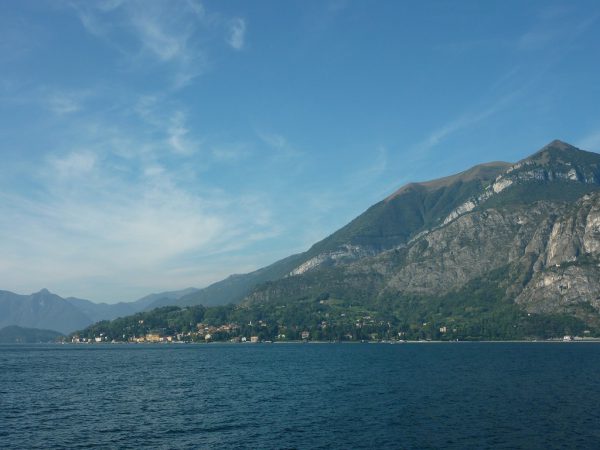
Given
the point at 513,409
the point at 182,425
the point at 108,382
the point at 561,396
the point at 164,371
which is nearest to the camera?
the point at 182,425

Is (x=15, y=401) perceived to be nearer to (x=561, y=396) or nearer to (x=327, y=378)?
(x=327, y=378)

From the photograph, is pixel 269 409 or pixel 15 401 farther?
pixel 15 401

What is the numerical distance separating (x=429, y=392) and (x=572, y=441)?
3987 centimetres

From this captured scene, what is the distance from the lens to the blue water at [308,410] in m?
61.8

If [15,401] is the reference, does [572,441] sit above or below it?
below

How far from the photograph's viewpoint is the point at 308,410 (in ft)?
268

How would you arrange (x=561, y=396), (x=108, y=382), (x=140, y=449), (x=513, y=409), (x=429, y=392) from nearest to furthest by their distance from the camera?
(x=140, y=449)
(x=513, y=409)
(x=561, y=396)
(x=429, y=392)
(x=108, y=382)

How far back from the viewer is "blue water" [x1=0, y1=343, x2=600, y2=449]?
61.8 metres

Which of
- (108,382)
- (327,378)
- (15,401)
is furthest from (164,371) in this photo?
(15,401)

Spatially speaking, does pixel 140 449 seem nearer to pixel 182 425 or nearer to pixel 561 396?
pixel 182 425

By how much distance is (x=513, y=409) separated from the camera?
7869 cm

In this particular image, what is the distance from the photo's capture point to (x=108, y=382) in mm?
120438

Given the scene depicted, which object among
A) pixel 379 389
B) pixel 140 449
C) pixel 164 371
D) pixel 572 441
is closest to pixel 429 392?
pixel 379 389

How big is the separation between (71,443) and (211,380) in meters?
64.2
